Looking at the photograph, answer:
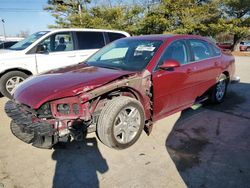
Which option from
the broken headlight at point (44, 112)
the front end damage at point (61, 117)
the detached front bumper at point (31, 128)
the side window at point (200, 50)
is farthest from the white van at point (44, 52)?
the side window at point (200, 50)

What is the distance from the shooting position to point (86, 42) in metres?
7.14

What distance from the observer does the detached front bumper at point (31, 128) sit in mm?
2908

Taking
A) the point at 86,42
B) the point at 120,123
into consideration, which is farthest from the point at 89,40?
the point at 120,123

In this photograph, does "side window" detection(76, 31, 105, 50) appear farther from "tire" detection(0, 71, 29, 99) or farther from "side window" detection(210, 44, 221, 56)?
"side window" detection(210, 44, 221, 56)

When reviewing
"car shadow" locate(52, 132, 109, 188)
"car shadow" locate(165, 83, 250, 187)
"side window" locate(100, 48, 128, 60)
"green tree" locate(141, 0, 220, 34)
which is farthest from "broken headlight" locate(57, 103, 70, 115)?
"green tree" locate(141, 0, 220, 34)

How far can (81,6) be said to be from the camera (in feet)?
88.7

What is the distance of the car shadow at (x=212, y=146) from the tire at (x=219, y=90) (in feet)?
0.53

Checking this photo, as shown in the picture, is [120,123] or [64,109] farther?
[120,123]

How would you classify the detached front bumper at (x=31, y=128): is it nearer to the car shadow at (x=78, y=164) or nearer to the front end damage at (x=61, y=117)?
the front end damage at (x=61, y=117)

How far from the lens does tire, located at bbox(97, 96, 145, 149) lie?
3130 mm

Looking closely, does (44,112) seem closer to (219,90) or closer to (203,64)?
(203,64)

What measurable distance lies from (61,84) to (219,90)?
3.69 meters

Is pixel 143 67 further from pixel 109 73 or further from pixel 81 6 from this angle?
pixel 81 6

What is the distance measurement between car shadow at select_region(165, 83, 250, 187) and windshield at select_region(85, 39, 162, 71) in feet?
4.29
